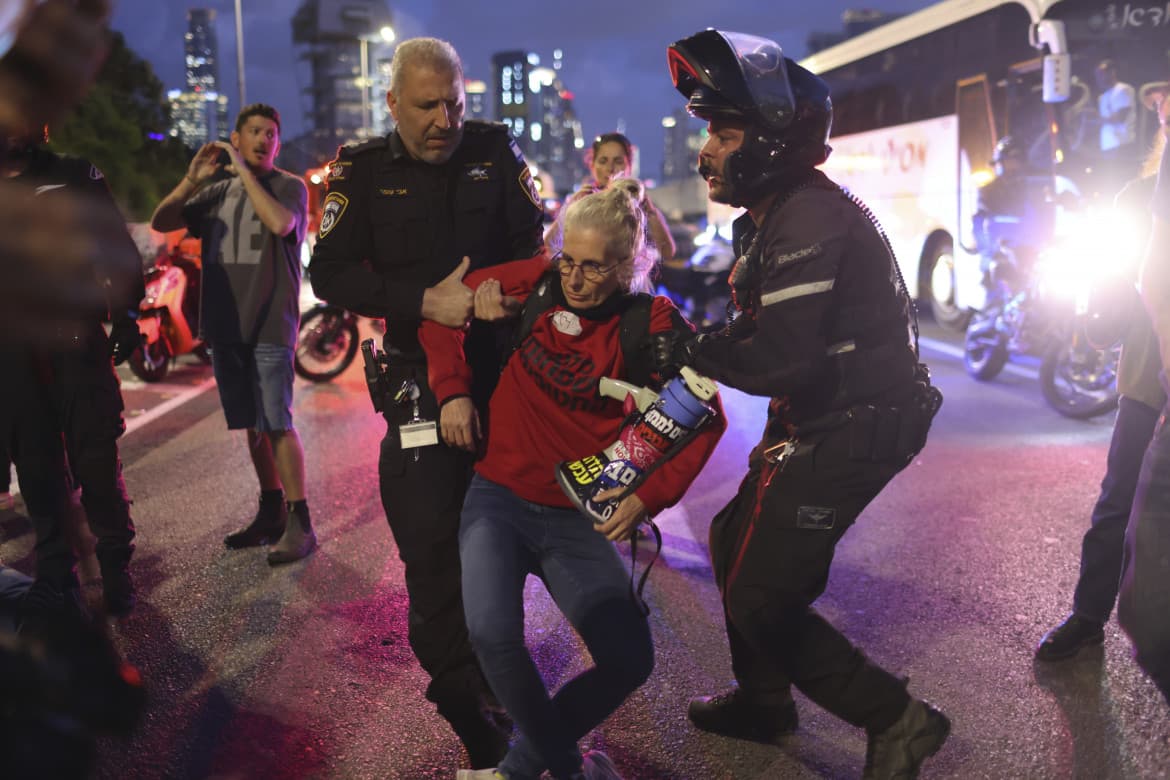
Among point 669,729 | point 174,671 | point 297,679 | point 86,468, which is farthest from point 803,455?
point 86,468

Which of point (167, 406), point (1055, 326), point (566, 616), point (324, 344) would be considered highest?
point (566, 616)

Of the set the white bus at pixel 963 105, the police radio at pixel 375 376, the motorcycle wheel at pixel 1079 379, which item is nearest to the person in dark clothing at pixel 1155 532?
the police radio at pixel 375 376

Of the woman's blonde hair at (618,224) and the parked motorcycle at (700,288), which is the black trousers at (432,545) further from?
the parked motorcycle at (700,288)

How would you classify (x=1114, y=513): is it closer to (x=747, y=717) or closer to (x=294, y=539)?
(x=747, y=717)

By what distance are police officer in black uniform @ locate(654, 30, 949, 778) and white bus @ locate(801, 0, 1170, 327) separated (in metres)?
8.56

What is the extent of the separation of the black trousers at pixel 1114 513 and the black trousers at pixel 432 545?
2.29 metres

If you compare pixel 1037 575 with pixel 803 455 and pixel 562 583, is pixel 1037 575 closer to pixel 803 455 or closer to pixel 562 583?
pixel 803 455

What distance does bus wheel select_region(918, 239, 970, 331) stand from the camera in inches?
552

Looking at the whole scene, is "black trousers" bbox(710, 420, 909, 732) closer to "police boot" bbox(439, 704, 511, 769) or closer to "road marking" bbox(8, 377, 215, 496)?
"police boot" bbox(439, 704, 511, 769)

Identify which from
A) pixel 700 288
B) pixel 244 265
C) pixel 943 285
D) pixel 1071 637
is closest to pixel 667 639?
pixel 1071 637

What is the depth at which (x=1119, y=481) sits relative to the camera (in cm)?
353

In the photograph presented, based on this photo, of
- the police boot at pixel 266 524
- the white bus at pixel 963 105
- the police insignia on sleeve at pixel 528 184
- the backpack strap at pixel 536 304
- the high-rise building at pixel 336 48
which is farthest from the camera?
the high-rise building at pixel 336 48

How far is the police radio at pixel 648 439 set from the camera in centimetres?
251

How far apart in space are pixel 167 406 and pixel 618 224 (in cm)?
699
